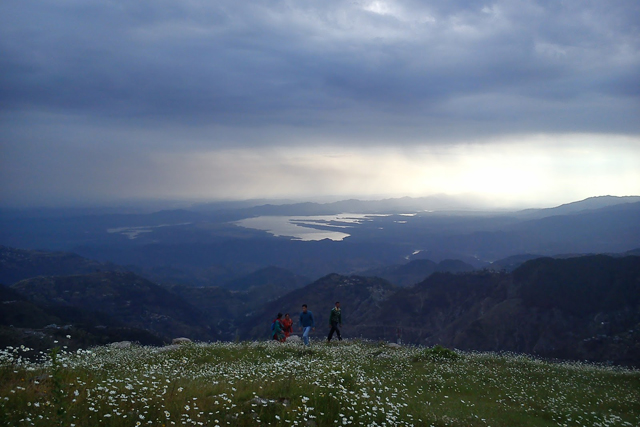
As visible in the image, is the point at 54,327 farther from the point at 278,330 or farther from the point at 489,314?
the point at 489,314

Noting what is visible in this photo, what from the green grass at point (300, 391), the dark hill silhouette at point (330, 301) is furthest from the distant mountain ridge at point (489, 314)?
the green grass at point (300, 391)

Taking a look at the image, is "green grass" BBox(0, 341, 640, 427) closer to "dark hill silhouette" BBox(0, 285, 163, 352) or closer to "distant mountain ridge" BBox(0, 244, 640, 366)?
"distant mountain ridge" BBox(0, 244, 640, 366)

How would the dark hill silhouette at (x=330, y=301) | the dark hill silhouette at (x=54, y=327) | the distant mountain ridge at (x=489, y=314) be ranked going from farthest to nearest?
the dark hill silhouette at (x=330, y=301) < the distant mountain ridge at (x=489, y=314) < the dark hill silhouette at (x=54, y=327)

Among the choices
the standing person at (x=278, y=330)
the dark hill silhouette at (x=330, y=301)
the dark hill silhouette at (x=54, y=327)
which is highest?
the standing person at (x=278, y=330)

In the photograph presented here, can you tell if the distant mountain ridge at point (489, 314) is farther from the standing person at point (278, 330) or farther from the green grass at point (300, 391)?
the green grass at point (300, 391)

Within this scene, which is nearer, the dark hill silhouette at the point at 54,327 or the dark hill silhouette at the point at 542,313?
the dark hill silhouette at the point at 54,327

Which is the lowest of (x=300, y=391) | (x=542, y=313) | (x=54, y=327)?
(x=54, y=327)

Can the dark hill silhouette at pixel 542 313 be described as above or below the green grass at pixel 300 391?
below

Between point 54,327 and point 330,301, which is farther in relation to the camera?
point 330,301

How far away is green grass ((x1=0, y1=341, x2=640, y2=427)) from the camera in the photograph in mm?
8469

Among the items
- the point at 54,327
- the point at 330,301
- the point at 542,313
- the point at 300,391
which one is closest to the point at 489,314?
the point at 542,313

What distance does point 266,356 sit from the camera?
19.2 meters

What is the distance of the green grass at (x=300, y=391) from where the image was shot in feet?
27.8

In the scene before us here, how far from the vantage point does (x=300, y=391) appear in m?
10.6
